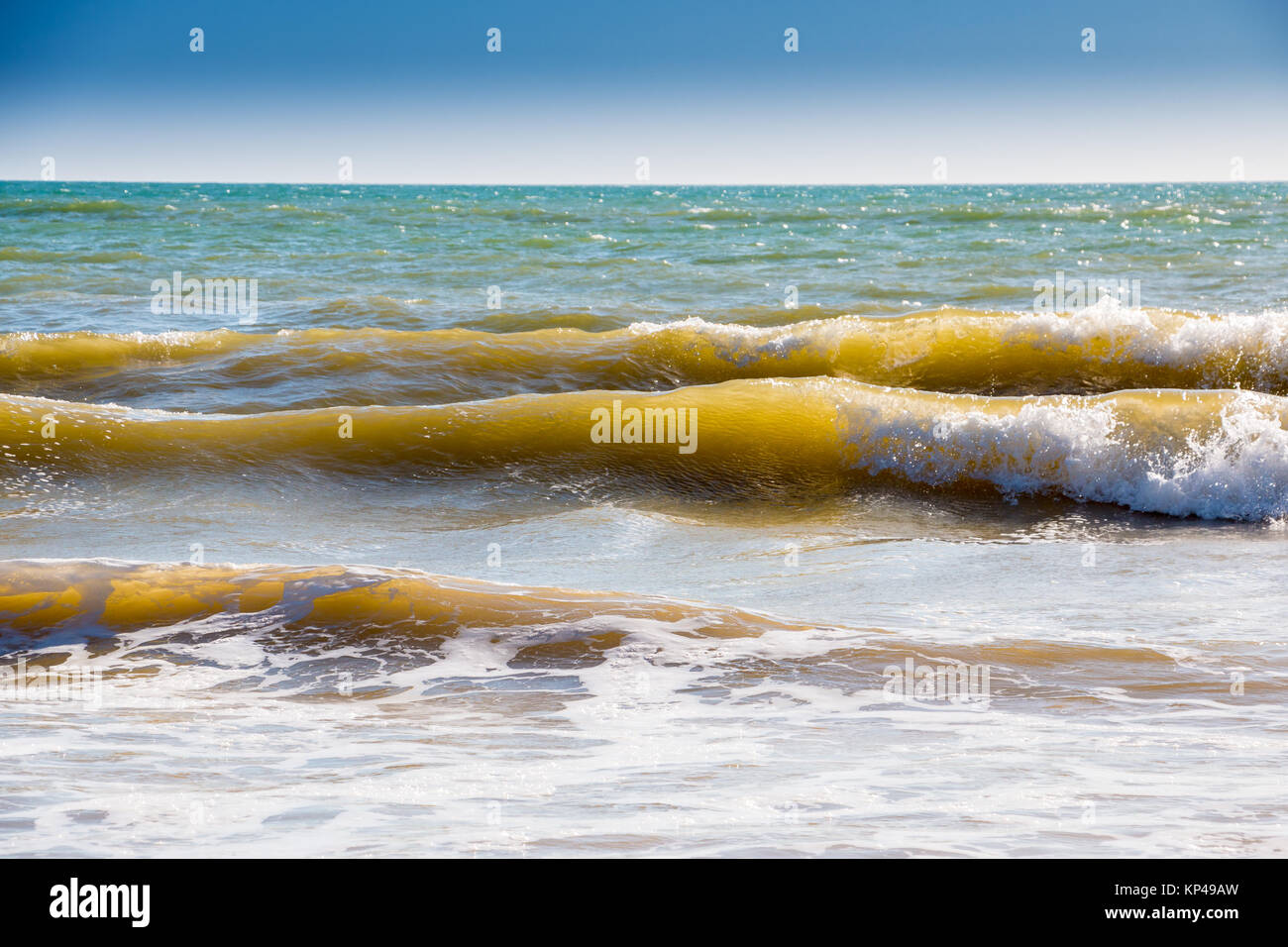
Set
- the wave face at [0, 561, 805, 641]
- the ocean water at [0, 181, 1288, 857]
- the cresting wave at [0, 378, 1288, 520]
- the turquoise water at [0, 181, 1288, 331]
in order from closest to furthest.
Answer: the ocean water at [0, 181, 1288, 857]
the wave face at [0, 561, 805, 641]
the cresting wave at [0, 378, 1288, 520]
the turquoise water at [0, 181, 1288, 331]

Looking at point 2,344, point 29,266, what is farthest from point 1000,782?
point 29,266

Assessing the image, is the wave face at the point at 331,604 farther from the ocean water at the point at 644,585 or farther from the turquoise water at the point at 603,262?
the turquoise water at the point at 603,262

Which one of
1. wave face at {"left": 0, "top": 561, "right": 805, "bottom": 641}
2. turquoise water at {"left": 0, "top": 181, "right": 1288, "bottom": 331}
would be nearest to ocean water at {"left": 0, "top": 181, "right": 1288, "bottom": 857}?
wave face at {"left": 0, "top": 561, "right": 805, "bottom": 641}

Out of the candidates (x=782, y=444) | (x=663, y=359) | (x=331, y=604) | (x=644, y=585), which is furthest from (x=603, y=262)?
(x=331, y=604)

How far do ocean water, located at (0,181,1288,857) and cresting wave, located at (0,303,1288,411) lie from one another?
45 millimetres

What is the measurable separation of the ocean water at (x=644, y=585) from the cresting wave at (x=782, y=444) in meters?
0.03

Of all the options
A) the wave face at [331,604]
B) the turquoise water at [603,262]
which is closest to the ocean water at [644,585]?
the wave face at [331,604]

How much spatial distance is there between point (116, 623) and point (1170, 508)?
5301mm

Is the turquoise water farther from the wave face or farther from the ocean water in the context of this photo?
the wave face

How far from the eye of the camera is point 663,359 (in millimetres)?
10852

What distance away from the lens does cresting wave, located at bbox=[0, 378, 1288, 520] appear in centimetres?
657

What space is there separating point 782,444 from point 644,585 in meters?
2.84

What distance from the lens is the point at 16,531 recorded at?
5750mm

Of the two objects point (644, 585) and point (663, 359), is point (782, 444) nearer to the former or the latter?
point (644, 585)
